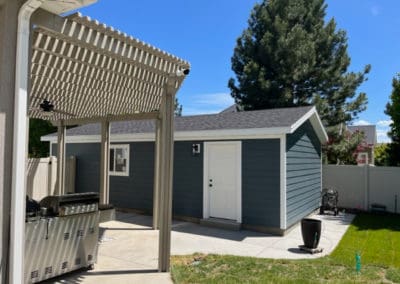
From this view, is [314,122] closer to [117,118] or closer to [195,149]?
[195,149]

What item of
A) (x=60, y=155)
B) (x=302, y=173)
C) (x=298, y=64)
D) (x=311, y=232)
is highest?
(x=298, y=64)

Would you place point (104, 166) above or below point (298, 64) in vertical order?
below

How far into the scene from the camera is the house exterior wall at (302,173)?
735cm

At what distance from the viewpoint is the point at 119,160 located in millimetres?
9547

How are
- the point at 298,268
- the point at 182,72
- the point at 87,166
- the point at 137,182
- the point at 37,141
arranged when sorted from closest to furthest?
the point at 182,72 → the point at 298,268 → the point at 137,182 → the point at 87,166 → the point at 37,141

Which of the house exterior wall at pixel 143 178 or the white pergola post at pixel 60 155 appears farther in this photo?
the white pergola post at pixel 60 155

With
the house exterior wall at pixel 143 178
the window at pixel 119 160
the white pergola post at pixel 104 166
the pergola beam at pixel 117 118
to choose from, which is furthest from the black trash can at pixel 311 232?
the window at pixel 119 160

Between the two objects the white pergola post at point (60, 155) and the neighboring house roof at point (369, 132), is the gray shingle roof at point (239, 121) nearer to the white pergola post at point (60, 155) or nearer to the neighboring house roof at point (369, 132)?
the white pergola post at point (60, 155)

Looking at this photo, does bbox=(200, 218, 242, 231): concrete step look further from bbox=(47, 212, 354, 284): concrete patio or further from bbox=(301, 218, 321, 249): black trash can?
bbox=(301, 218, 321, 249): black trash can

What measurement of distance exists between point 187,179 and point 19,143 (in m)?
5.86

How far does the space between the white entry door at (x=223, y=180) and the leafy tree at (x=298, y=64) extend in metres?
10.5

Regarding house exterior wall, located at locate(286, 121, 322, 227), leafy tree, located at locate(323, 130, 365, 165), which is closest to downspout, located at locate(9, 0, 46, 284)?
house exterior wall, located at locate(286, 121, 322, 227)

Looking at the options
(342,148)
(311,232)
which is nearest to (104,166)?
(311,232)

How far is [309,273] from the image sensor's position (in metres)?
4.54
